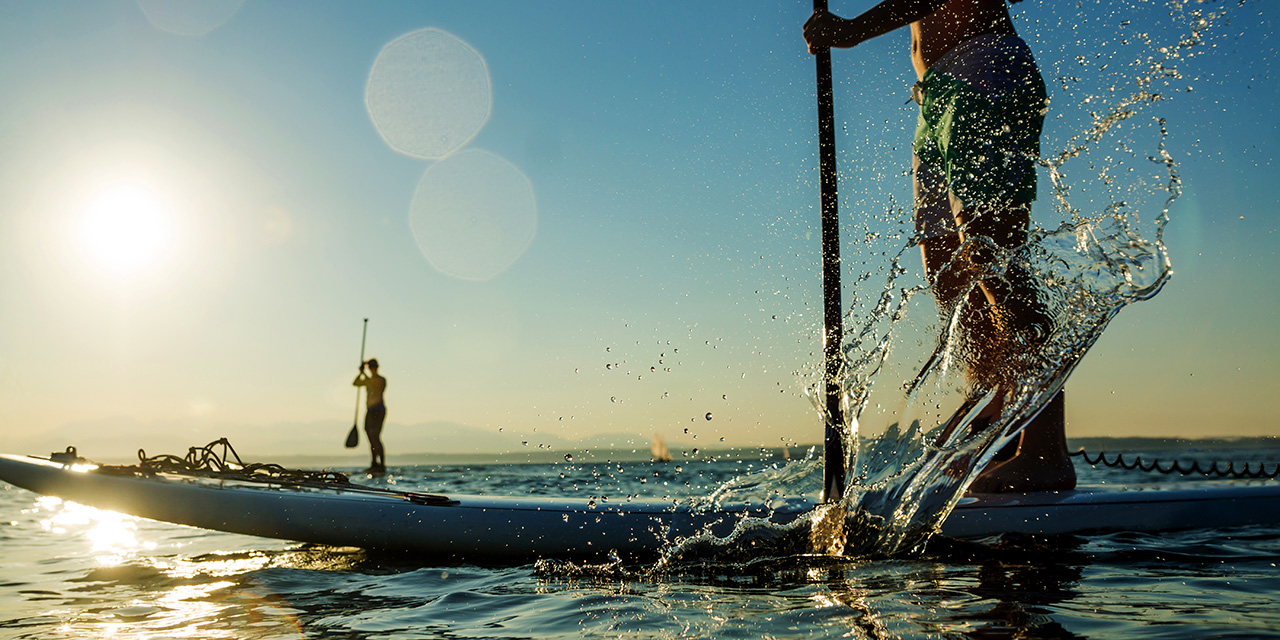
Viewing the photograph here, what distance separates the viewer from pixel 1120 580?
2109 millimetres

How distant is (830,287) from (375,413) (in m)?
9.23

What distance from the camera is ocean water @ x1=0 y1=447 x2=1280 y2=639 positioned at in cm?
167

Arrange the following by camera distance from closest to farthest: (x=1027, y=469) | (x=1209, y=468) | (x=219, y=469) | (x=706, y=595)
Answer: (x=706, y=595) < (x=1027, y=469) < (x=219, y=469) < (x=1209, y=468)

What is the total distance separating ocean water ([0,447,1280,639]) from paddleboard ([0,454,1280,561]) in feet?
0.29

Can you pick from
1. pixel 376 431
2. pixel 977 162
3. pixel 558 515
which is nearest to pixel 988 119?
pixel 977 162

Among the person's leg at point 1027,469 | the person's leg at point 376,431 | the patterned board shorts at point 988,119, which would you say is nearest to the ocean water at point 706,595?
the person's leg at point 1027,469

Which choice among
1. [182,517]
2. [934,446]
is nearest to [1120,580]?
[934,446]

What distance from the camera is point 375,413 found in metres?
10.9

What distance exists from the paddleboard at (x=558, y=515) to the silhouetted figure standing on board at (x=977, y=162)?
399mm

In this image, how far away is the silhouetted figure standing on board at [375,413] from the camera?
35.2 ft

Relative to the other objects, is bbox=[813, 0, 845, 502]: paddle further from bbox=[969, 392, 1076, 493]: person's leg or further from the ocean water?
bbox=[969, 392, 1076, 493]: person's leg

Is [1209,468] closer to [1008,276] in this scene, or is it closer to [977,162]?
[1008,276]

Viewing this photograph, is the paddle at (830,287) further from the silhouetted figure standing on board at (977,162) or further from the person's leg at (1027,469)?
the person's leg at (1027,469)

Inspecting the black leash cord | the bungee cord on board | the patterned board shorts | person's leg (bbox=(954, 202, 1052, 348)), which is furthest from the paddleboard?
the black leash cord
